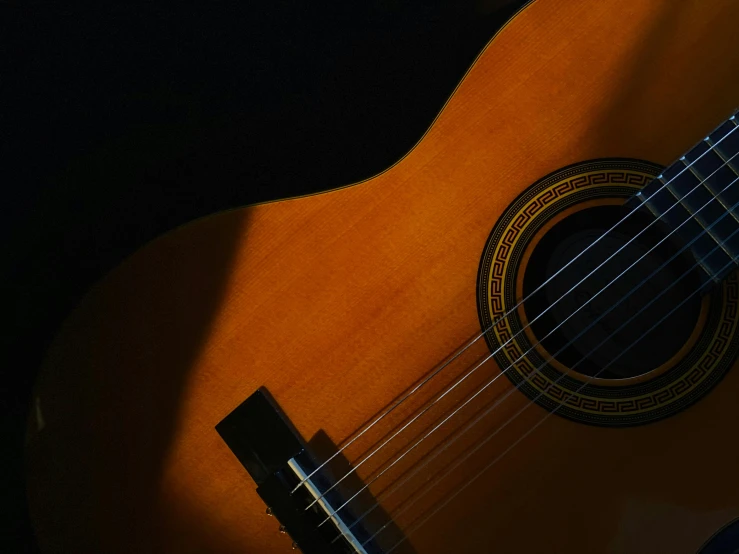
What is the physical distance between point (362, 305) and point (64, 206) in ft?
2.33

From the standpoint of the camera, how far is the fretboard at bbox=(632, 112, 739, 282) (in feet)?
2.91

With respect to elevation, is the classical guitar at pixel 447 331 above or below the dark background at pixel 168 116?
below

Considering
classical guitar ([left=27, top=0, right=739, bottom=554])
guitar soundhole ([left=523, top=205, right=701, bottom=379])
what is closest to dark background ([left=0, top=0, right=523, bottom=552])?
classical guitar ([left=27, top=0, right=739, bottom=554])

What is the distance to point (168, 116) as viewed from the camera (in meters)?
1.28

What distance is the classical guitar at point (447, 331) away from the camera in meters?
0.91

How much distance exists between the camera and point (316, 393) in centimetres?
93

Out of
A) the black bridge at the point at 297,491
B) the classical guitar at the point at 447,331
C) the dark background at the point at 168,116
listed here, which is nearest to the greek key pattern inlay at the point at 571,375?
the classical guitar at the point at 447,331

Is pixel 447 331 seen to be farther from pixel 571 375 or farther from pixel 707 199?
pixel 707 199

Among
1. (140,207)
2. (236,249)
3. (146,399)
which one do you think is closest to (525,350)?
(236,249)

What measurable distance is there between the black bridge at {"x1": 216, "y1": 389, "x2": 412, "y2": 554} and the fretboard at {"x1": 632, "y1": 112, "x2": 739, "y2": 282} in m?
0.59

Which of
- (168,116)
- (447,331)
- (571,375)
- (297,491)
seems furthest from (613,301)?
(168,116)

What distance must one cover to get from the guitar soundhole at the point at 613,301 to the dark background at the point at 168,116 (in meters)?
0.47

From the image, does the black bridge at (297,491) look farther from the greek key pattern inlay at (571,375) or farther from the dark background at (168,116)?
the dark background at (168,116)

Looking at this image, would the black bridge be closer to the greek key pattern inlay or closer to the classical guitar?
the classical guitar
